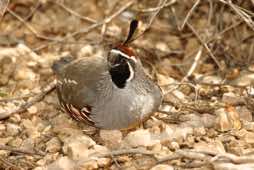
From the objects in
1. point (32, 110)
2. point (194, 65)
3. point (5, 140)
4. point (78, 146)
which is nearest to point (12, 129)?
point (5, 140)

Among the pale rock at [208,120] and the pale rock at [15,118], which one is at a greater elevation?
the pale rock at [15,118]

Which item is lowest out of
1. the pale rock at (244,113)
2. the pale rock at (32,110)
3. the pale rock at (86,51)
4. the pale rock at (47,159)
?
the pale rock at (47,159)

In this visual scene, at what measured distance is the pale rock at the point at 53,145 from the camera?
395 cm

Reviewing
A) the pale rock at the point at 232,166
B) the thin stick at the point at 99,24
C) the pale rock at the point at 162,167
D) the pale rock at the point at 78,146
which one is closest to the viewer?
the pale rock at the point at 232,166

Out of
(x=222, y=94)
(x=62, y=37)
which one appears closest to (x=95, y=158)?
(x=222, y=94)

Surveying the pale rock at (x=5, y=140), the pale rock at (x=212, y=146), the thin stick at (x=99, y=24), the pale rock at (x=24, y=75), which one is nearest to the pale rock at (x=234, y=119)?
the pale rock at (x=212, y=146)

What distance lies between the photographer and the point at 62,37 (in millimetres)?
5297

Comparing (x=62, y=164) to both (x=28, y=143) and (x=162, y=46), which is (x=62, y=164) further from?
(x=162, y=46)

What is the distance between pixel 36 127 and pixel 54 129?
0.15 meters

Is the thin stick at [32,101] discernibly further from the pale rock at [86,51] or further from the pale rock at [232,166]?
the pale rock at [232,166]

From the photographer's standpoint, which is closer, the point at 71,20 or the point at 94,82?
the point at 94,82

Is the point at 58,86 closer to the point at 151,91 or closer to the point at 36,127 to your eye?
the point at 36,127

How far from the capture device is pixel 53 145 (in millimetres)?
3973

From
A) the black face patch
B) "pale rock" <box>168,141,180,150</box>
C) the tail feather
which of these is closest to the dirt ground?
"pale rock" <box>168,141,180,150</box>
